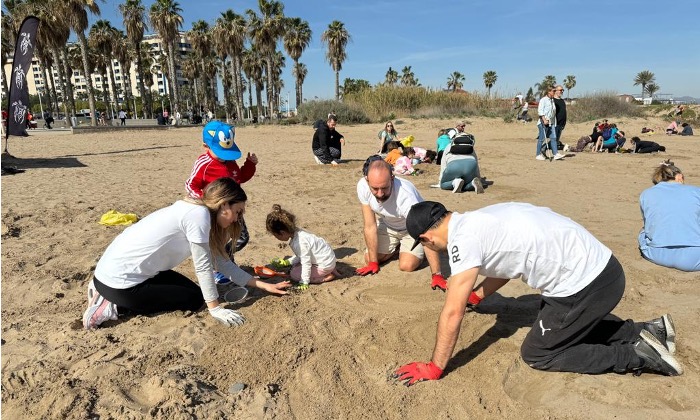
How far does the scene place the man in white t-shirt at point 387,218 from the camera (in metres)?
4.07

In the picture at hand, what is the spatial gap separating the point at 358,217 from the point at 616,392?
14.5 feet

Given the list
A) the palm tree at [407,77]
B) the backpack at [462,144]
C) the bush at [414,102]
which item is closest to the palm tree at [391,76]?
the palm tree at [407,77]

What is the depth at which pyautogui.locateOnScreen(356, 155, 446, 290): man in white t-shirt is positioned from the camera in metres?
4.07

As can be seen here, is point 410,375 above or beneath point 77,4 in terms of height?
beneath

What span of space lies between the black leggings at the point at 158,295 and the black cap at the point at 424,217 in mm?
2022

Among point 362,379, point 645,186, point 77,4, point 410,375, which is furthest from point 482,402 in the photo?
point 77,4

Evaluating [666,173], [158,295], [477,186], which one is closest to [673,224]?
[666,173]

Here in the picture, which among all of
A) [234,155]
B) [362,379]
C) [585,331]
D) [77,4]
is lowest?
[362,379]

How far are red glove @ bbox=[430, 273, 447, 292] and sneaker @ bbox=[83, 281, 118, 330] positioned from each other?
269cm

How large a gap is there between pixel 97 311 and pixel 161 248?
73cm

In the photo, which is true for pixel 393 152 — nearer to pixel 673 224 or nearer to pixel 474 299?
pixel 673 224

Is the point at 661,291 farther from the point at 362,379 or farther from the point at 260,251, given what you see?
the point at 260,251

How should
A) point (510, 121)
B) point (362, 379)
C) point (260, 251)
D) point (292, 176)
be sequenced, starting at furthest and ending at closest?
point (510, 121) < point (292, 176) < point (260, 251) < point (362, 379)

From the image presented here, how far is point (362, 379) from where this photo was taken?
2885 mm
